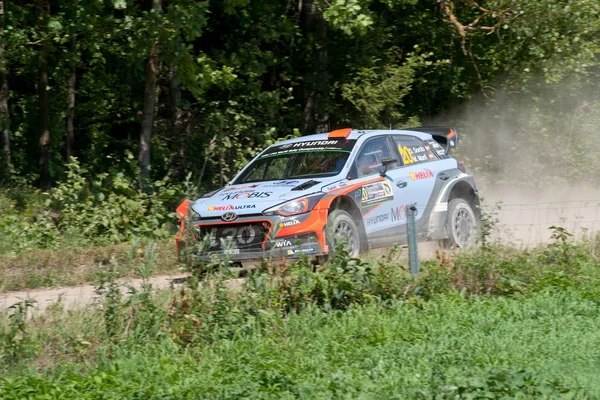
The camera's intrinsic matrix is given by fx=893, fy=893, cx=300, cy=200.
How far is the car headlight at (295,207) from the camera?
10320mm

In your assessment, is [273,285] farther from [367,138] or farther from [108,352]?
[367,138]

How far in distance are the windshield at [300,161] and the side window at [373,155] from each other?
192mm

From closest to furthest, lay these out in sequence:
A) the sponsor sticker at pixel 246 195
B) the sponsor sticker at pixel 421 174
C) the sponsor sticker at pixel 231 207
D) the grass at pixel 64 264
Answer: the sponsor sticker at pixel 231 207
the sponsor sticker at pixel 246 195
the grass at pixel 64 264
the sponsor sticker at pixel 421 174

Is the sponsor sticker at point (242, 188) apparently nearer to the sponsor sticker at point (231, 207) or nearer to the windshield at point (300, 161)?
the windshield at point (300, 161)

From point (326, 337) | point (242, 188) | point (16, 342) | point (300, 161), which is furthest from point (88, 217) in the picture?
point (326, 337)

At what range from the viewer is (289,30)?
19.2 meters

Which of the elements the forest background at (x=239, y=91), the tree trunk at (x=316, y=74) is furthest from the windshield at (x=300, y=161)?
the tree trunk at (x=316, y=74)

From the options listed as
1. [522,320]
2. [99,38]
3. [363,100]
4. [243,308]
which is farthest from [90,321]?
[363,100]

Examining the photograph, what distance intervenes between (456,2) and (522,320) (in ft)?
44.4

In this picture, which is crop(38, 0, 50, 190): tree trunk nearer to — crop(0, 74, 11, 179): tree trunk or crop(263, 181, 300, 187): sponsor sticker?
crop(0, 74, 11, 179): tree trunk

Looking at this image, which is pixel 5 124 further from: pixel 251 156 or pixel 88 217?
pixel 251 156

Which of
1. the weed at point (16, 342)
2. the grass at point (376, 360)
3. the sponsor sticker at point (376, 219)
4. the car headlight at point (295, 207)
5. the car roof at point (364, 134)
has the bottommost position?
the grass at point (376, 360)

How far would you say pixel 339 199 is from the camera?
10852 millimetres

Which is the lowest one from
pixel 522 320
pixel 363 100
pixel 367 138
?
pixel 522 320
